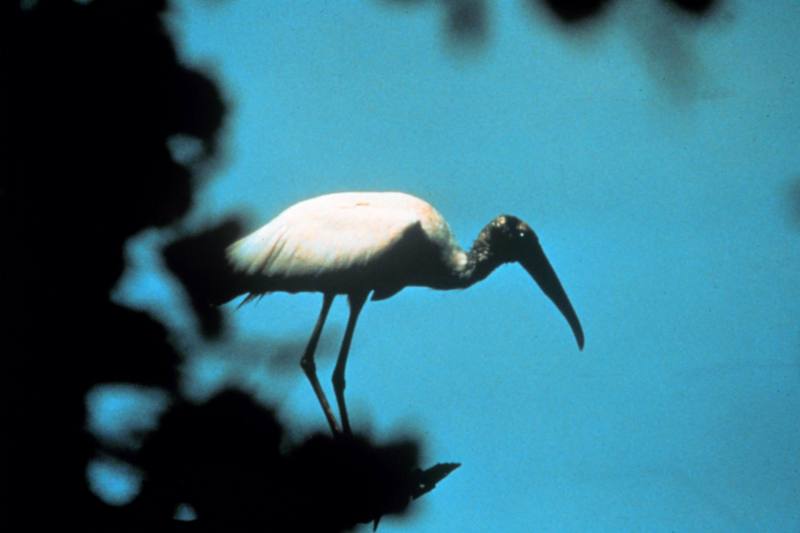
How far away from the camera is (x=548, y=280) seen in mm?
3846

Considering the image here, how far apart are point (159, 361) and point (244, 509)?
0.39 m

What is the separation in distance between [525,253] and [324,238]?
72 cm

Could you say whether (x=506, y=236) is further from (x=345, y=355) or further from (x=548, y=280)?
(x=345, y=355)

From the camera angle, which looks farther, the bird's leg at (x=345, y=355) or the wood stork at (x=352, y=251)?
the bird's leg at (x=345, y=355)

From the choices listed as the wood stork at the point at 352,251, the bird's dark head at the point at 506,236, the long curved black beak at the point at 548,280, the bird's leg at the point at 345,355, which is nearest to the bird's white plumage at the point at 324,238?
the wood stork at the point at 352,251

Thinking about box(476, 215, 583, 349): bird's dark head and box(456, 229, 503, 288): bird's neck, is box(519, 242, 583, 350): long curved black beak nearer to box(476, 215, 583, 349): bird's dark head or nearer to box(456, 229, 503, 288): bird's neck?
box(476, 215, 583, 349): bird's dark head

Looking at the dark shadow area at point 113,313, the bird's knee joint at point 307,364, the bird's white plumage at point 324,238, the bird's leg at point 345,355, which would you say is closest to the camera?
the dark shadow area at point 113,313

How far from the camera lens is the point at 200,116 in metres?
2.87

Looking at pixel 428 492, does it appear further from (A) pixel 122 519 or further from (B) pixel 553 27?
(B) pixel 553 27

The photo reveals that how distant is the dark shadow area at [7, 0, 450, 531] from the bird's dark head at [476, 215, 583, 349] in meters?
1.01

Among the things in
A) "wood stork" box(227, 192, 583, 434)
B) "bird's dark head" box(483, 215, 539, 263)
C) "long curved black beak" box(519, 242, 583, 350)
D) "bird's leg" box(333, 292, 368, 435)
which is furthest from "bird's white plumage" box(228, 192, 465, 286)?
"long curved black beak" box(519, 242, 583, 350)

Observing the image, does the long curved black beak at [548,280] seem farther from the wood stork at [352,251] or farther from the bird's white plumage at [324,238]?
the bird's white plumage at [324,238]

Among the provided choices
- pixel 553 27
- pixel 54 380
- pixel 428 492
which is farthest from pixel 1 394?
pixel 553 27

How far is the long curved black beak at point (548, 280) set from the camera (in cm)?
381
